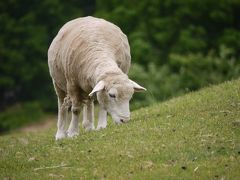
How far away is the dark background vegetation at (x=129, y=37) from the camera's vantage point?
4478 centimetres

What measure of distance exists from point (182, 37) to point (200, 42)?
113cm

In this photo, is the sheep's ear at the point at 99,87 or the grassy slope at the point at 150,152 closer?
the grassy slope at the point at 150,152

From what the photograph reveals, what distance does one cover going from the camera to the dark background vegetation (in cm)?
4478

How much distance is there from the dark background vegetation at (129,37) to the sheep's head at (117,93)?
24822 millimetres

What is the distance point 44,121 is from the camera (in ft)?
159

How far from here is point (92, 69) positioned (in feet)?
44.2

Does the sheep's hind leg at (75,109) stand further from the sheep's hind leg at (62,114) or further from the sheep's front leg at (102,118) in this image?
the sheep's hind leg at (62,114)

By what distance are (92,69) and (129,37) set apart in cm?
3351

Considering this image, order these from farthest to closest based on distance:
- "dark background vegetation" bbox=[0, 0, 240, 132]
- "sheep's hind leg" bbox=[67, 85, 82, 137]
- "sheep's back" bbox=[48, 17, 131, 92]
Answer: "dark background vegetation" bbox=[0, 0, 240, 132]
"sheep's hind leg" bbox=[67, 85, 82, 137]
"sheep's back" bbox=[48, 17, 131, 92]

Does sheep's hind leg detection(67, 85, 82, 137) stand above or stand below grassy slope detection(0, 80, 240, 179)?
below

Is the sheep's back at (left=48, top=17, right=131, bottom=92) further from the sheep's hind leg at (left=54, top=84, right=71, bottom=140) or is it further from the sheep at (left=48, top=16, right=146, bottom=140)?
the sheep's hind leg at (left=54, top=84, right=71, bottom=140)

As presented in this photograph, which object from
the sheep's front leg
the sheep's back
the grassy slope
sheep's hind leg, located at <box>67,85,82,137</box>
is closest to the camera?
the grassy slope

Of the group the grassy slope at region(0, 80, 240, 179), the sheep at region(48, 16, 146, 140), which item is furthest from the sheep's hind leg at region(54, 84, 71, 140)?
the grassy slope at region(0, 80, 240, 179)

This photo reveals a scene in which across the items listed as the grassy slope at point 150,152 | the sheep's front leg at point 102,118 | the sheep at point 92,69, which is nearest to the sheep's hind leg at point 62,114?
the sheep at point 92,69
